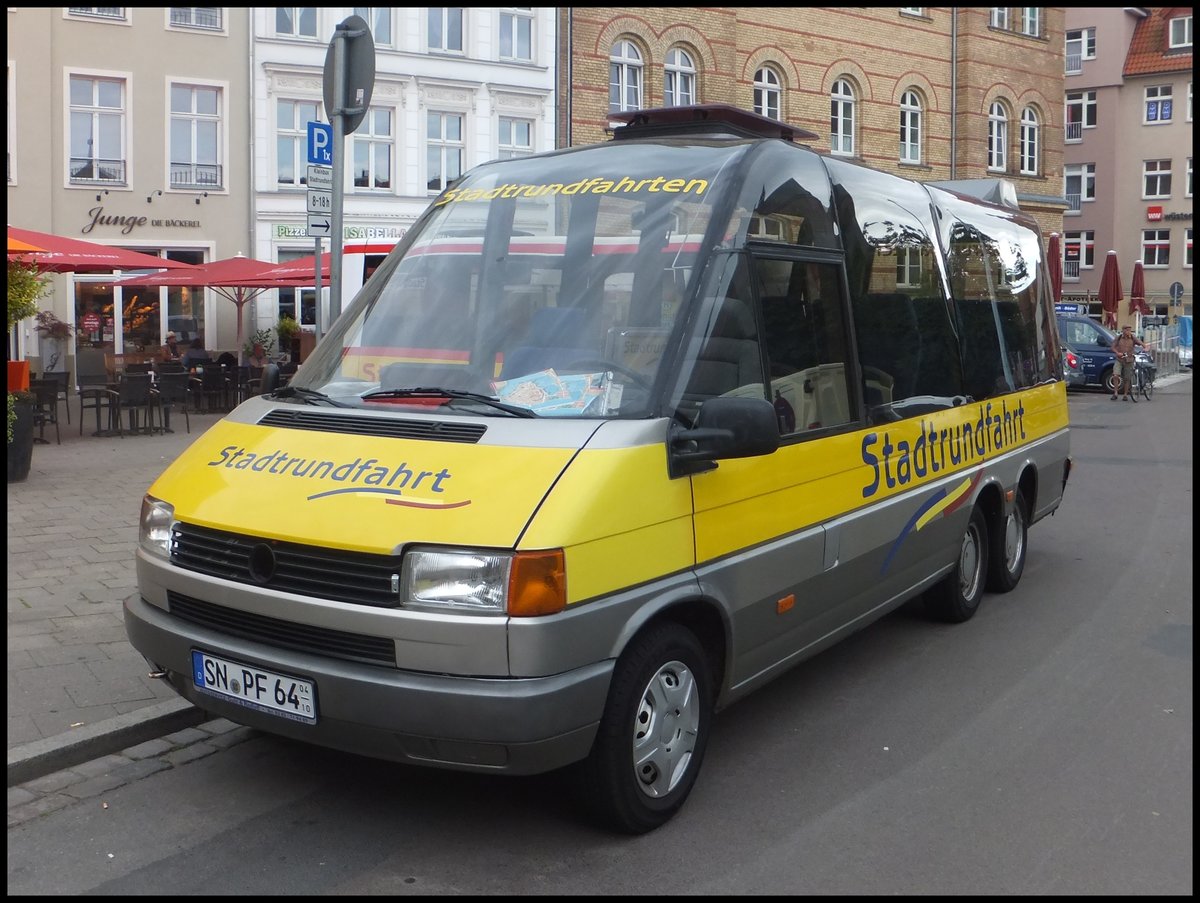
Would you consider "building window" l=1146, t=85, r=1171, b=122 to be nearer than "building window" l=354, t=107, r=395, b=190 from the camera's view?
Result: No

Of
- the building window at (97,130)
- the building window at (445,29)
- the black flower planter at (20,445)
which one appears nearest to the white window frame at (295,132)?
the building window at (97,130)

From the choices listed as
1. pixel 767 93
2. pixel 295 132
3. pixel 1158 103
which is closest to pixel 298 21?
pixel 295 132

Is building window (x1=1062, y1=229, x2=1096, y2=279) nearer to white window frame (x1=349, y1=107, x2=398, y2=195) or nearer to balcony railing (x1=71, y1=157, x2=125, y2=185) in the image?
white window frame (x1=349, y1=107, x2=398, y2=195)

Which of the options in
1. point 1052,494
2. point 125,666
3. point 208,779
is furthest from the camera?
point 1052,494

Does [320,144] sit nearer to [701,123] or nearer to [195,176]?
[701,123]

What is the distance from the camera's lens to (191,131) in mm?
28484

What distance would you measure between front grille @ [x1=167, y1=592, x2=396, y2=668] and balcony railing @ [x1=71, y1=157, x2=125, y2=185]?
25.9m

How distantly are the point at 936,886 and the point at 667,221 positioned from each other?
103 inches

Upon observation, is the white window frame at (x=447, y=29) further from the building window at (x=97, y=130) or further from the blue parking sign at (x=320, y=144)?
the blue parking sign at (x=320, y=144)

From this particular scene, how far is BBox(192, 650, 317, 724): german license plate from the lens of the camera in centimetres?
398

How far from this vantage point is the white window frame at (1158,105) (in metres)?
59.8

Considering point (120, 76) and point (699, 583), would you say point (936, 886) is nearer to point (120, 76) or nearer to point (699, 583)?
point (699, 583)

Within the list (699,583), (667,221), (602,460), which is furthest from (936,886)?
(667,221)

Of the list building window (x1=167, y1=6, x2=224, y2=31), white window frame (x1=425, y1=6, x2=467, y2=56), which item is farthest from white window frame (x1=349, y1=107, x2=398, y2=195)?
building window (x1=167, y1=6, x2=224, y2=31)
